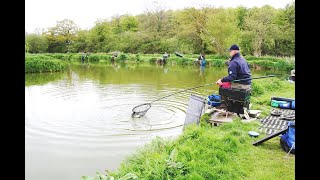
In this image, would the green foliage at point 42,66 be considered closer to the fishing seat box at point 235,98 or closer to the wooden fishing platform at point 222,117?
the wooden fishing platform at point 222,117

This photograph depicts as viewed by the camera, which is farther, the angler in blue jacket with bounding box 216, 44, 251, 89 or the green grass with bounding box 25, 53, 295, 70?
the green grass with bounding box 25, 53, 295, 70

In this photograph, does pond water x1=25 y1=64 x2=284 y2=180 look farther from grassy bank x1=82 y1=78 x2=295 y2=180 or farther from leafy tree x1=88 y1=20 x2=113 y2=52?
leafy tree x1=88 y1=20 x2=113 y2=52

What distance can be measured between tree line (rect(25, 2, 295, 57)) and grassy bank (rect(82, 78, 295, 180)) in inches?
516

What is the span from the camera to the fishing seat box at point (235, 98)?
270 inches

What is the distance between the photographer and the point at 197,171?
14.0 feet

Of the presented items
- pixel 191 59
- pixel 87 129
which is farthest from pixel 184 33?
pixel 87 129

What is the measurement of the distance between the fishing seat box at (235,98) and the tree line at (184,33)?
1141 cm

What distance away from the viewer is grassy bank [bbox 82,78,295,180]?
4203mm

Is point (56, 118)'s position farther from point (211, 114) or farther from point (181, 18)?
point (181, 18)

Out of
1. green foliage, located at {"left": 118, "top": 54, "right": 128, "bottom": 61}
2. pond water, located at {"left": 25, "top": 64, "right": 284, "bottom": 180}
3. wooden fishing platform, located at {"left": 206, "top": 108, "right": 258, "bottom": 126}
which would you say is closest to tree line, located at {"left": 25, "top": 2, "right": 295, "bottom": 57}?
green foliage, located at {"left": 118, "top": 54, "right": 128, "bottom": 61}

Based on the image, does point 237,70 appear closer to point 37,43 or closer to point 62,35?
point 37,43

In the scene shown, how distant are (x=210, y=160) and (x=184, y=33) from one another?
35.4m

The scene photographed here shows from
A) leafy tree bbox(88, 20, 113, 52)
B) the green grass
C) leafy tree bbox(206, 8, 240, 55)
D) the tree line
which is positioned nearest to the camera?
the green grass
